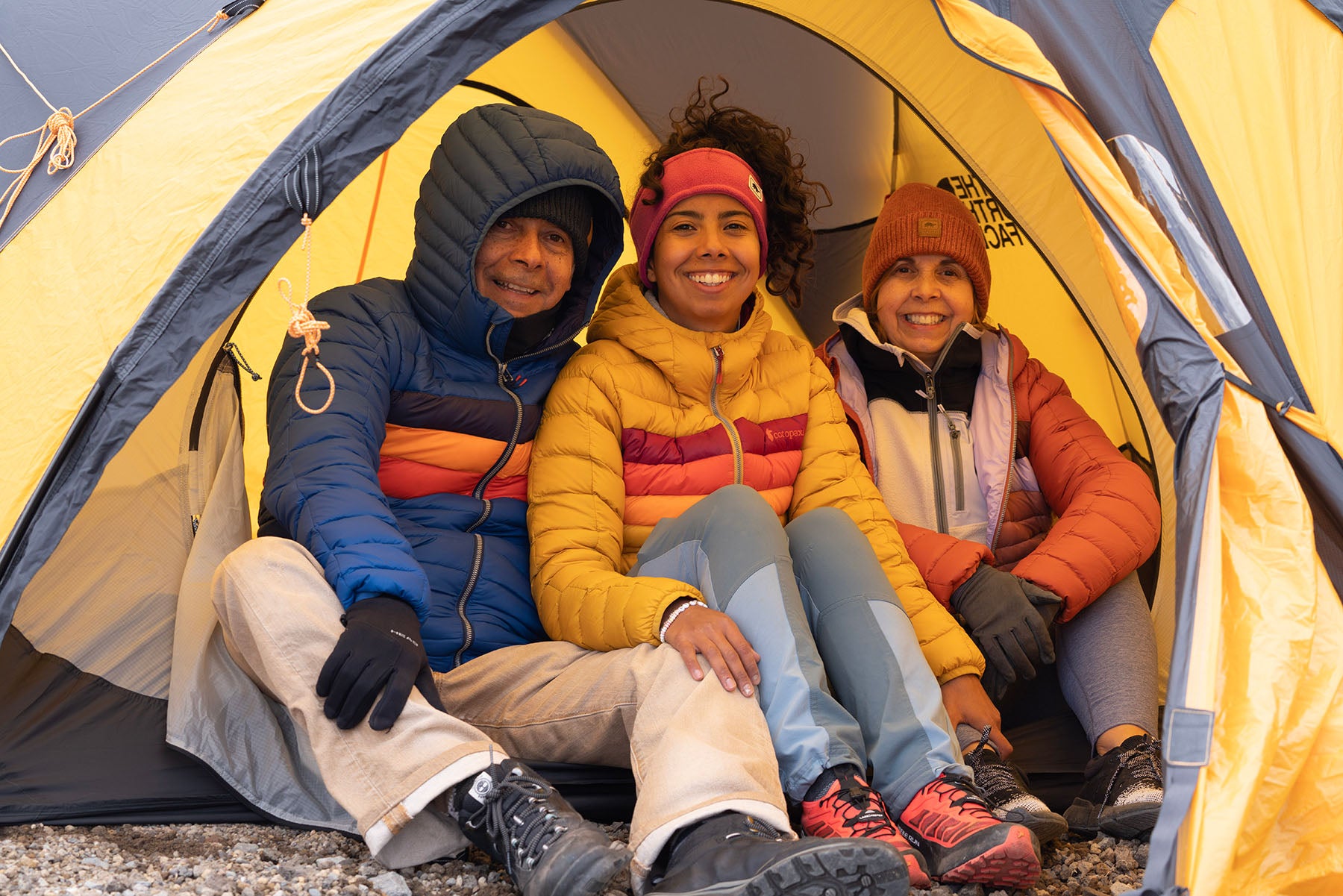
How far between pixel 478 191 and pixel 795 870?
1.17 meters

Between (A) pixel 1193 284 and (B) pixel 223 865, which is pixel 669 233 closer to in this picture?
(A) pixel 1193 284

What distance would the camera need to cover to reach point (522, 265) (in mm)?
2031

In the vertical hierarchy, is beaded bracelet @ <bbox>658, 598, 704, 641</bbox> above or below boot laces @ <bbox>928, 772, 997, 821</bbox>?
above

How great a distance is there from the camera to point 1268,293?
159 cm

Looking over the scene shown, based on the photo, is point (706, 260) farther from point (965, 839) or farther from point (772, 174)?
point (965, 839)

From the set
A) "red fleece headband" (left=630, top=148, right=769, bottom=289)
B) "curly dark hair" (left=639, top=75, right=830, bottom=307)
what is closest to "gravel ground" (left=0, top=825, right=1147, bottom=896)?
"red fleece headband" (left=630, top=148, right=769, bottom=289)

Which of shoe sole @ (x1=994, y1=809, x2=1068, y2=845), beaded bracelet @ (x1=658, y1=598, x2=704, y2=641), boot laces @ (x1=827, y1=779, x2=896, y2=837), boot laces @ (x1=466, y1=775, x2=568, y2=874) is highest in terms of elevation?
beaded bracelet @ (x1=658, y1=598, x2=704, y2=641)

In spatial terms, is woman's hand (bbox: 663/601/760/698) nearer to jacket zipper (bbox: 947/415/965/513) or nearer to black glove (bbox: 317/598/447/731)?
black glove (bbox: 317/598/447/731)

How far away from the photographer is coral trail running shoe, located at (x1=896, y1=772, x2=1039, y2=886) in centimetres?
150

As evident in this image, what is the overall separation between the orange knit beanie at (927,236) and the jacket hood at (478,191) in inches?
23.8

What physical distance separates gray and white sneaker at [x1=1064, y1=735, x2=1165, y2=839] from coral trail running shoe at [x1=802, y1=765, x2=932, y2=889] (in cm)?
42

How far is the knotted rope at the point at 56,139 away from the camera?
1.79 meters

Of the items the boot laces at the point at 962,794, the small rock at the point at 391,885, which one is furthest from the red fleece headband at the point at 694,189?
the small rock at the point at 391,885

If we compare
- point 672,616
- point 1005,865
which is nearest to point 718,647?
point 672,616
